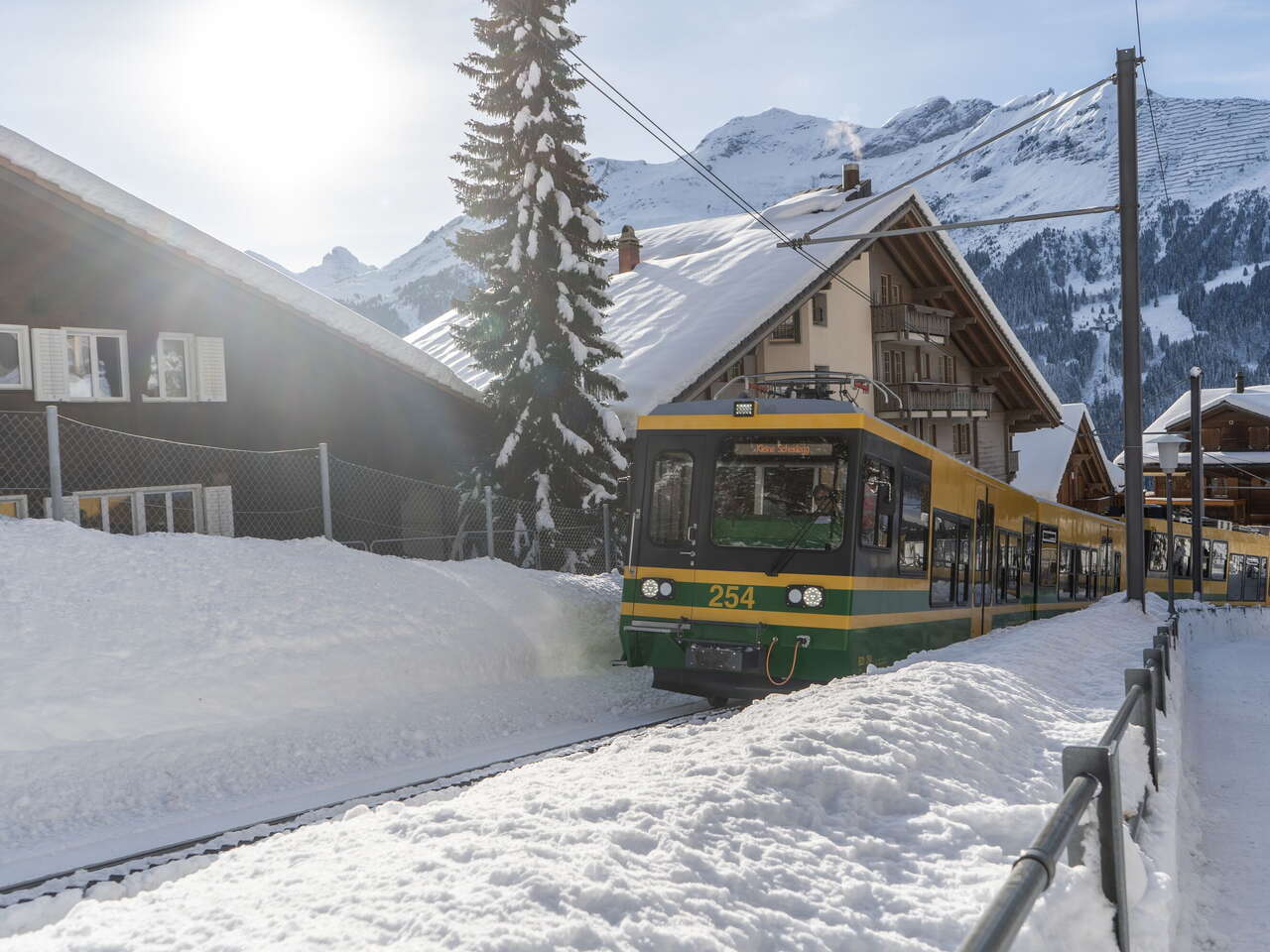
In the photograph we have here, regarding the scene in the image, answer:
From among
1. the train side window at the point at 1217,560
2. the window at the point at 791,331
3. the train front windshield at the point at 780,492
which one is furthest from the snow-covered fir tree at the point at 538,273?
the train side window at the point at 1217,560

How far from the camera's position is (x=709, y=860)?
4.16m

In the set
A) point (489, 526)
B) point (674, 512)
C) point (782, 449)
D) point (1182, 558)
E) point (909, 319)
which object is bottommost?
point (1182, 558)

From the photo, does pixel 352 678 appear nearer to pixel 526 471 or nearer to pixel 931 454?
pixel 931 454

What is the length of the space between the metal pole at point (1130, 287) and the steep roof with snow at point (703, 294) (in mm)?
7855

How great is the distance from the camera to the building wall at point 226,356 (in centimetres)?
1546

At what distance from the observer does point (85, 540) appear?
36.0 feet

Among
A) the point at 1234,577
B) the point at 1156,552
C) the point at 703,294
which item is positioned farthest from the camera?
the point at 1234,577

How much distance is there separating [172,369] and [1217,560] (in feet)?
104

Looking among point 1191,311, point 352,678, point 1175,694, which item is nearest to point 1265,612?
point 1175,694

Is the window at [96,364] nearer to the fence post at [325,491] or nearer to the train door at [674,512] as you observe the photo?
the fence post at [325,491]

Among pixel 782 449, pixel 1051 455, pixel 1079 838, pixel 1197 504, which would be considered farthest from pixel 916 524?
pixel 1051 455

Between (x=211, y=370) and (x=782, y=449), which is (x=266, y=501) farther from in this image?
(x=782, y=449)

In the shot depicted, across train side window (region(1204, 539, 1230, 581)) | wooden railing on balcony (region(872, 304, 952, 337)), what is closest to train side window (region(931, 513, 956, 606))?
wooden railing on balcony (region(872, 304, 952, 337))

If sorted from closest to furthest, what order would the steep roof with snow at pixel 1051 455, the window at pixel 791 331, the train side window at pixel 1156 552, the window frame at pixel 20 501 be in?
the window frame at pixel 20 501
the window at pixel 791 331
the train side window at pixel 1156 552
the steep roof with snow at pixel 1051 455
